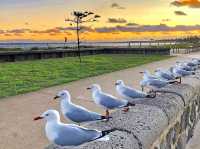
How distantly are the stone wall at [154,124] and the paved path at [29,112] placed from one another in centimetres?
238

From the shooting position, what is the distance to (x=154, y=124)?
540 cm

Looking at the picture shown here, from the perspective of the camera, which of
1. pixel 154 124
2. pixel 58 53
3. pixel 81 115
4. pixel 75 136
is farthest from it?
pixel 58 53

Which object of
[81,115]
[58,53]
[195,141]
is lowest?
[195,141]

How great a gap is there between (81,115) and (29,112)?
4.91m

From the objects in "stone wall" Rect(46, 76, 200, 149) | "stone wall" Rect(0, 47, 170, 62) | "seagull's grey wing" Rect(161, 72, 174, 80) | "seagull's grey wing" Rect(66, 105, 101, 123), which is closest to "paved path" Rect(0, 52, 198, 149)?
"seagull's grey wing" Rect(66, 105, 101, 123)

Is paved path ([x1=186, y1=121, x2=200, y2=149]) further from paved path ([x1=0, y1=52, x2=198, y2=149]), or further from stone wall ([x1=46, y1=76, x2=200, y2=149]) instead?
paved path ([x1=0, y1=52, x2=198, y2=149])

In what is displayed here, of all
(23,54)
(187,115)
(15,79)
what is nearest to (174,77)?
(187,115)

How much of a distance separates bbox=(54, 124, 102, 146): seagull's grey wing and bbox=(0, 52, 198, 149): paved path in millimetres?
2923

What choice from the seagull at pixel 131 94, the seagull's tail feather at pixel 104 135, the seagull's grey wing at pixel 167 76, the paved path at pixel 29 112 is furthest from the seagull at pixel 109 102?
the seagull's grey wing at pixel 167 76

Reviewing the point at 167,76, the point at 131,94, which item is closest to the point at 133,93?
the point at 131,94

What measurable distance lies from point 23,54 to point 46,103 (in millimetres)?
18984

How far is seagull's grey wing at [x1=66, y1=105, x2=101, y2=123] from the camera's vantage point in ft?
20.0

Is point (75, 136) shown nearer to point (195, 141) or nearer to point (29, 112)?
point (195, 141)

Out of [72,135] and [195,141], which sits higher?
[72,135]
